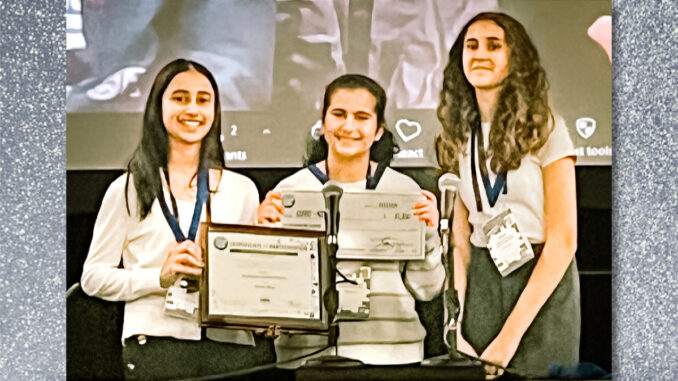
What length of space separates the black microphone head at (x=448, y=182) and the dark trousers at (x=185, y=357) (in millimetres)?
609

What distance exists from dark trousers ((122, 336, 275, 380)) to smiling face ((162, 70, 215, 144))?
21.0 inches

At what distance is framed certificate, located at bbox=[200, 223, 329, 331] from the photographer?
1.85m

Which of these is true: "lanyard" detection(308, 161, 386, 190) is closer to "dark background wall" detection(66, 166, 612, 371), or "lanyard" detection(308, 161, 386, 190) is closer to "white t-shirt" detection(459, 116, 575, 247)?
"dark background wall" detection(66, 166, 612, 371)

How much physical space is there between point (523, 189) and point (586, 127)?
0.23 m

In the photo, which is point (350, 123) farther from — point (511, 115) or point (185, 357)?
point (185, 357)

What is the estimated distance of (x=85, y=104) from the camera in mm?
1865

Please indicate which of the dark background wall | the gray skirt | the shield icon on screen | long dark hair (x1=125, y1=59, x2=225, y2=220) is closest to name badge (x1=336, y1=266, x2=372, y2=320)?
the dark background wall

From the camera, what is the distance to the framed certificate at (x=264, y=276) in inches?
72.7

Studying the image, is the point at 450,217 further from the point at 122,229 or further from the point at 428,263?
the point at 122,229

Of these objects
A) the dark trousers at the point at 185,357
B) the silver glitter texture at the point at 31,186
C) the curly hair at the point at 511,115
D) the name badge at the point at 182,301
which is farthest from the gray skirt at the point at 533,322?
the silver glitter texture at the point at 31,186

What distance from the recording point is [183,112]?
1.87 meters

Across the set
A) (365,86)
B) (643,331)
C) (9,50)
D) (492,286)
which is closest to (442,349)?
(492,286)

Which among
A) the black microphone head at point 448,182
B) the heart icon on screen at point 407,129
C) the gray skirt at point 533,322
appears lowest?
the gray skirt at point 533,322

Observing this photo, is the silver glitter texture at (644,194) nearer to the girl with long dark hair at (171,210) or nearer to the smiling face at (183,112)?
the girl with long dark hair at (171,210)
